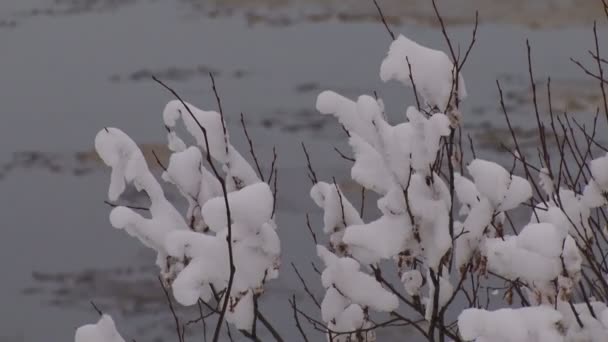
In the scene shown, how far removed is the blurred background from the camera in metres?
8.36

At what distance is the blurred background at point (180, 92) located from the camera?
8.36 m

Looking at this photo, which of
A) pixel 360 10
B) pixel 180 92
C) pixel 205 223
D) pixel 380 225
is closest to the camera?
pixel 380 225

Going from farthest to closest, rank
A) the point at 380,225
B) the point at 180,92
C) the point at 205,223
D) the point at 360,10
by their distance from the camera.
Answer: the point at 360,10, the point at 180,92, the point at 205,223, the point at 380,225

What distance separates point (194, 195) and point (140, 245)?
6.25 m

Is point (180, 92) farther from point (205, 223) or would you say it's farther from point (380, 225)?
point (380, 225)

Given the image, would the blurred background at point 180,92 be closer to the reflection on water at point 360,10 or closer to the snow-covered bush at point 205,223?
the reflection on water at point 360,10

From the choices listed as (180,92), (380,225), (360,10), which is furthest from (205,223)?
(360,10)

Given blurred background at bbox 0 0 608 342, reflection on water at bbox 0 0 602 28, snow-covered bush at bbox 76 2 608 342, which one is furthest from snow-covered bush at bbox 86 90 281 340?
reflection on water at bbox 0 0 602 28

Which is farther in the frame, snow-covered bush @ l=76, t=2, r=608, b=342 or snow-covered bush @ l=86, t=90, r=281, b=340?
snow-covered bush @ l=86, t=90, r=281, b=340

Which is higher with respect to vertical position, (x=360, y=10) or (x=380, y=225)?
(x=380, y=225)

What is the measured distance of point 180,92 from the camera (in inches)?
432

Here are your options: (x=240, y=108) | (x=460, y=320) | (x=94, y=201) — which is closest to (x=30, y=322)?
(x=94, y=201)

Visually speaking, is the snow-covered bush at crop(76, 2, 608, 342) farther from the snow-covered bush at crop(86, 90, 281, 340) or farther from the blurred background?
the blurred background

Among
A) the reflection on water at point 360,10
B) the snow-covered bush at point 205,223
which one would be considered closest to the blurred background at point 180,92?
the reflection on water at point 360,10
